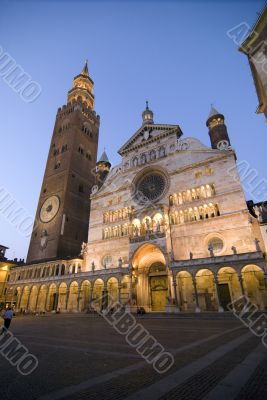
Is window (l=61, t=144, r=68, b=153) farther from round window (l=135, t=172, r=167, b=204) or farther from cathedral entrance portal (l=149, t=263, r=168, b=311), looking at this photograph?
cathedral entrance portal (l=149, t=263, r=168, b=311)

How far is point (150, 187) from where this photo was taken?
36656 mm

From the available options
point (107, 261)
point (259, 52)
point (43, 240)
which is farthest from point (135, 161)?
point (43, 240)

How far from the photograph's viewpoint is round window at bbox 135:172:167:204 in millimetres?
35438

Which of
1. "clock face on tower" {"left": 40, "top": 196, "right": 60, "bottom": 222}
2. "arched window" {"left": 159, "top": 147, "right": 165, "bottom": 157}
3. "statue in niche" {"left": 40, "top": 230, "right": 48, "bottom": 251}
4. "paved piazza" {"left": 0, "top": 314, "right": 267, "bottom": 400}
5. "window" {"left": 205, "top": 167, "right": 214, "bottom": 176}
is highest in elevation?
"arched window" {"left": 159, "top": 147, "right": 165, "bottom": 157}

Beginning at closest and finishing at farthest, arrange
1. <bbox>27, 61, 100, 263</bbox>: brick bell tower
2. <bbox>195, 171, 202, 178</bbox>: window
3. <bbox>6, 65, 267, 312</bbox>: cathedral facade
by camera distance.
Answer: <bbox>6, 65, 267, 312</bbox>: cathedral facade → <bbox>195, 171, 202, 178</bbox>: window → <bbox>27, 61, 100, 263</bbox>: brick bell tower

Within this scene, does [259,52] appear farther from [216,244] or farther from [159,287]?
[159,287]

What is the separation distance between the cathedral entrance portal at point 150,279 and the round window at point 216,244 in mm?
6521

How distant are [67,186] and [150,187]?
20176mm

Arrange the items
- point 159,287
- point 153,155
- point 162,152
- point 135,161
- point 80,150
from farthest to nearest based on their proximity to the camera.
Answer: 1. point 80,150
2. point 135,161
3. point 153,155
4. point 162,152
5. point 159,287

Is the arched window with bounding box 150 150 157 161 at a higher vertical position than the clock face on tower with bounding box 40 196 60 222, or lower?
higher

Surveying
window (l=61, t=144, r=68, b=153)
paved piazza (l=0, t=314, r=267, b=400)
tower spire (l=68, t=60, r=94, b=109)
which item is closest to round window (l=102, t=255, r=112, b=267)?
paved piazza (l=0, t=314, r=267, b=400)

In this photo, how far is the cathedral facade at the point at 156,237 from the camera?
25828 millimetres

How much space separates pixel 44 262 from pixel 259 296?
34.2m

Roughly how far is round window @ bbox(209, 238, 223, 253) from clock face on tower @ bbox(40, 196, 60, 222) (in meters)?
31.5
